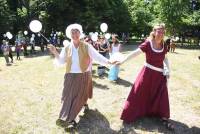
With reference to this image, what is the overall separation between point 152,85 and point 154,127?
0.94m

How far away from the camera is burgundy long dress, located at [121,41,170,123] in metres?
7.80

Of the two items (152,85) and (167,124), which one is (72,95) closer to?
(152,85)

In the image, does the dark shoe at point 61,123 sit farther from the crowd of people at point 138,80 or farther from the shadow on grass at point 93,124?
the shadow on grass at point 93,124

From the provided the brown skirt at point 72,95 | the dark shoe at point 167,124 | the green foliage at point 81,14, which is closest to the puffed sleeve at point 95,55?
the brown skirt at point 72,95

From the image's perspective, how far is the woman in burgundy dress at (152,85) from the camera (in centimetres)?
776

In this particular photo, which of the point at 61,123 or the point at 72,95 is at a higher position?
the point at 72,95

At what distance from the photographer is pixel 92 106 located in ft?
32.9

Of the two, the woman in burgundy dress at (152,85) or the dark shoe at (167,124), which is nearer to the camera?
the woman in burgundy dress at (152,85)

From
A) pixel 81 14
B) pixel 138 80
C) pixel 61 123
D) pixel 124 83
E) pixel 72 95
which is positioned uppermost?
pixel 81 14

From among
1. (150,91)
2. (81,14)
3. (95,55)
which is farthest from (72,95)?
(81,14)

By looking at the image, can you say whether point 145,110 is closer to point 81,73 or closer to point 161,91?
point 161,91

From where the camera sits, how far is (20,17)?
4081 centimetres

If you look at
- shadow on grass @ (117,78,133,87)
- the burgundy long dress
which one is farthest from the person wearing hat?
shadow on grass @ (117,78,133,87)

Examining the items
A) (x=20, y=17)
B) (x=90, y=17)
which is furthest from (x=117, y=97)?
(x=20, y=17)
